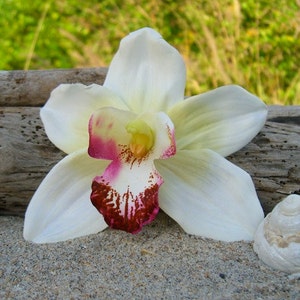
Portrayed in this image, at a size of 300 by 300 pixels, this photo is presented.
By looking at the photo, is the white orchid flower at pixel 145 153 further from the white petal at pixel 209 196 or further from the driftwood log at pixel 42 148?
the driftwood log at pixel 42 148

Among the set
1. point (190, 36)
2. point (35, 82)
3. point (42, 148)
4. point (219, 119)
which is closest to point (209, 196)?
point (219, 119)

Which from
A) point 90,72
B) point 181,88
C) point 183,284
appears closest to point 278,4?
point 90,72

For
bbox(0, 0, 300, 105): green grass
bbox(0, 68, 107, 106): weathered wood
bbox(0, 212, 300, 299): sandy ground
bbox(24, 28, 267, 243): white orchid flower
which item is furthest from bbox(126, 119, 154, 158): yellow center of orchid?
bbox(0, 0, 300, 105): green grass

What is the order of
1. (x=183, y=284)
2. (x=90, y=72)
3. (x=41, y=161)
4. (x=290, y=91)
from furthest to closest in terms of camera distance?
(x=290, y=91) → (x=90, y=72) → (x=41, y=161) → (x=183, y=284)

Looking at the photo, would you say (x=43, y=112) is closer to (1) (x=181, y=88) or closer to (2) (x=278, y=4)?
(1) (x=181, y=88)

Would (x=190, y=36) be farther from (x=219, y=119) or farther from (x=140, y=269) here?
(x=140, y=269)

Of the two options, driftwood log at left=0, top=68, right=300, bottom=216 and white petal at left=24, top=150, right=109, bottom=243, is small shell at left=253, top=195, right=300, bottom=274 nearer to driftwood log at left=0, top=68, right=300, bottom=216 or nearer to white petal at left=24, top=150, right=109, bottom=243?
driftwood log at left=0, top=68, right=300, bottom=216
